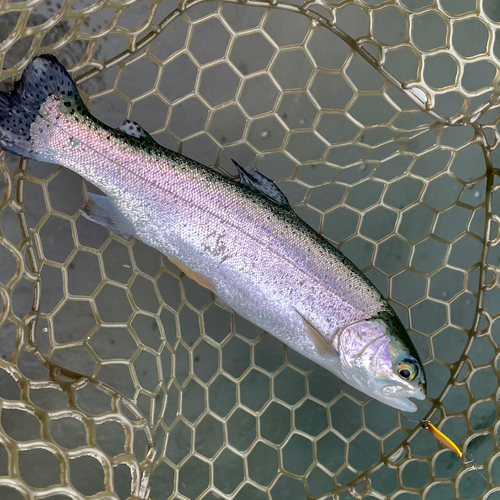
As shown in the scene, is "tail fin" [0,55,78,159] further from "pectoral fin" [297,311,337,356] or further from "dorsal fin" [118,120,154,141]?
"pectoral fin" [297,311,337,356]

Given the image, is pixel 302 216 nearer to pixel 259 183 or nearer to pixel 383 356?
pixel 259 183

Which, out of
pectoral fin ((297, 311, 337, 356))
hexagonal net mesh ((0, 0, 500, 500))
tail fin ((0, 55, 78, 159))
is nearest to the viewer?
tail fin ((0, 55, 78, 159))

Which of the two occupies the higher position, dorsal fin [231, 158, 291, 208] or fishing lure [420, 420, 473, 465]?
dorsal fin [231, 158, 291, 208]

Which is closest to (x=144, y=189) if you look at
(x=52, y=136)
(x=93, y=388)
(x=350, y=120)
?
(x=52, y=136)

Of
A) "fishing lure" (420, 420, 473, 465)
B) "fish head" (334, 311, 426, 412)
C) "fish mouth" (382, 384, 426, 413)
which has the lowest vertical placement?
"fishing lure" (420, 420, 473, 465)

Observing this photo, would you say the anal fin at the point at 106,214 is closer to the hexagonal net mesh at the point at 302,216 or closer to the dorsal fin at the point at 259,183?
the hexagonal net mesh at the point at 302,216

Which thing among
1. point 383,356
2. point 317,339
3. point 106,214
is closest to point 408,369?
point 383,356

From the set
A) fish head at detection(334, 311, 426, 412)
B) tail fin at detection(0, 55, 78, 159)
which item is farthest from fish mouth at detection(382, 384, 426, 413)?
tail fin at detection(0, 55, 78, 159)

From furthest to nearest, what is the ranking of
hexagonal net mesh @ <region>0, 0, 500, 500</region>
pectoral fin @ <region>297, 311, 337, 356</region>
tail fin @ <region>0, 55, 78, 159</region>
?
hexagonal net mesh @ <region>0, 0, 500, 500</region>, pectoral fin @ <region>297, 311, 337, 356</region>, tail fin @ <region>0, 55, 78, 159</region>

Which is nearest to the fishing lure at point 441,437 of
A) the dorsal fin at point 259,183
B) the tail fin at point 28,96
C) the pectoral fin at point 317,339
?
the pectoral fin at point 317,339
